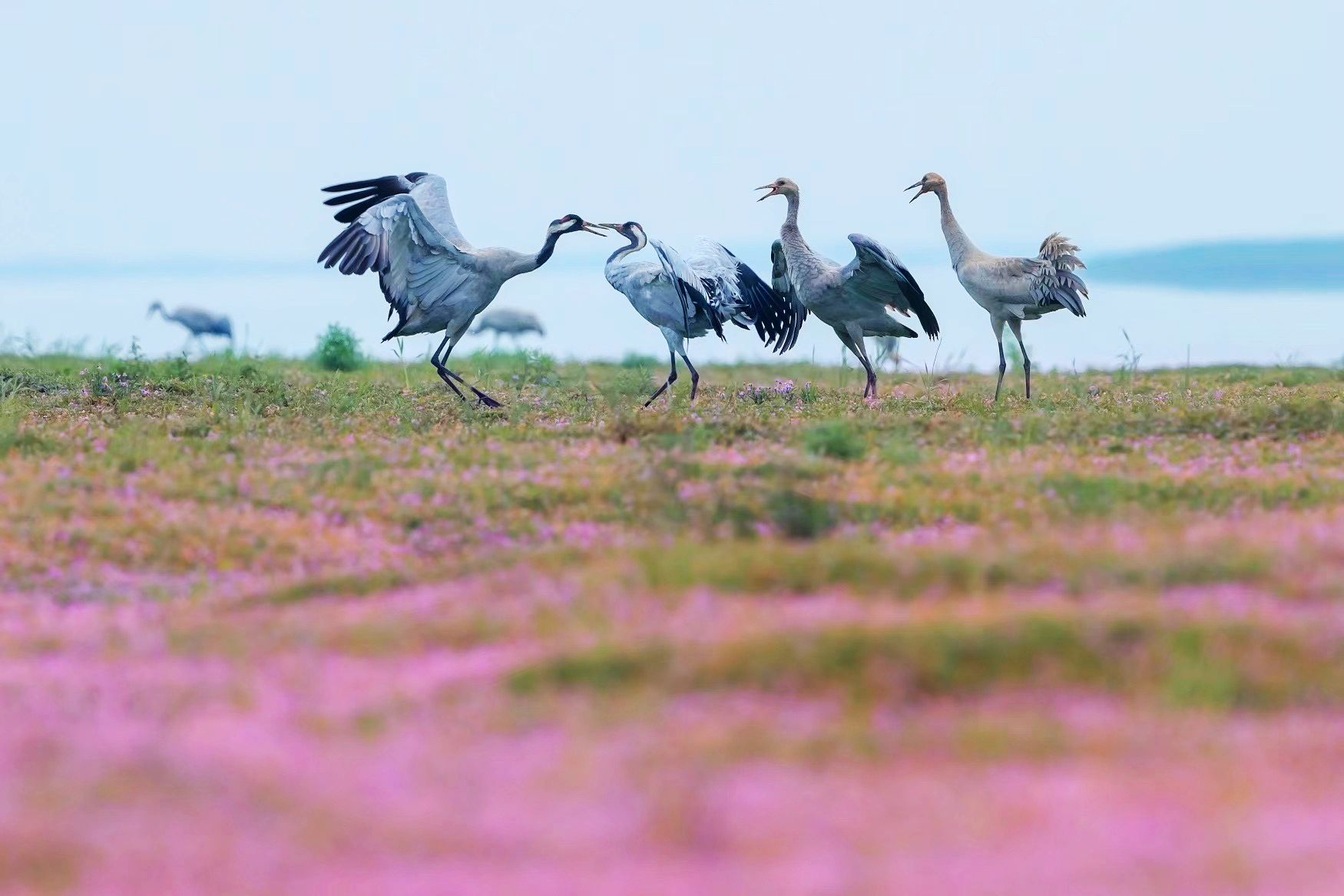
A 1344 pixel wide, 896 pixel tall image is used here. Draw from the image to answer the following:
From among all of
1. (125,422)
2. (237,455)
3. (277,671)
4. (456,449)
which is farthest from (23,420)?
(277,671)

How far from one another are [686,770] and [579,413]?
1145 cm

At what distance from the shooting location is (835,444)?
13180mm

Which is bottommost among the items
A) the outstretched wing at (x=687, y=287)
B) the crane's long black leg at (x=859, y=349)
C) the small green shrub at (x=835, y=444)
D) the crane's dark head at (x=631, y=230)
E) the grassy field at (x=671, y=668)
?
the grassy field at (x=671, y=668)

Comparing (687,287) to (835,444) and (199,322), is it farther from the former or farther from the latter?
(199,322)

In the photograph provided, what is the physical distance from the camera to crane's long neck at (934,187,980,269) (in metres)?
19.2

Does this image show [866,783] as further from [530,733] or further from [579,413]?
[579,413]

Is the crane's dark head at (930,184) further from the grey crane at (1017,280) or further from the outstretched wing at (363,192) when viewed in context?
the outstretched wing at (363,192)

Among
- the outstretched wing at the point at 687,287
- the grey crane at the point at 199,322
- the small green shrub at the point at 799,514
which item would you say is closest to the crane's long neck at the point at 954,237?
the outstretched wing at the point at 687,287

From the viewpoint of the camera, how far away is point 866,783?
17.8 ft

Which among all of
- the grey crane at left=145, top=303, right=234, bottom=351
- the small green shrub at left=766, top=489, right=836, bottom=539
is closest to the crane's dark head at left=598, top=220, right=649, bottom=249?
the small green shrub at left=766, top=489, right=836, bottom=539

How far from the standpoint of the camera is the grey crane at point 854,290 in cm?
1812

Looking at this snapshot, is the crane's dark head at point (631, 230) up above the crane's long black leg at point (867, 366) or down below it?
above

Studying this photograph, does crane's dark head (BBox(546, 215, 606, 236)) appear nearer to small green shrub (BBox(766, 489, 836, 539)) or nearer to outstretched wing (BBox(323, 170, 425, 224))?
outstretched wing (BBox(323, 170, 425, 224))

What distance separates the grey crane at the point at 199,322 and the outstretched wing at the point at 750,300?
15.5 metres
